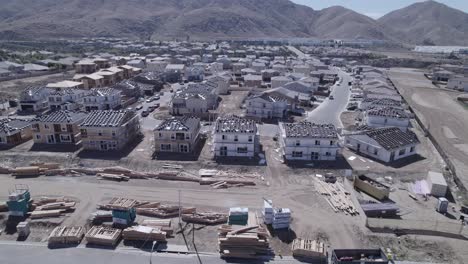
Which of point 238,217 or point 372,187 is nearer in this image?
point 238,217

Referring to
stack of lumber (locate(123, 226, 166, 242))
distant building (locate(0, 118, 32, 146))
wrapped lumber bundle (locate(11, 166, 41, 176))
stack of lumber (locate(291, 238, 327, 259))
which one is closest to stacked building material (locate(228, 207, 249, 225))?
stack of lumber (locate(291, 238, 327, 259))

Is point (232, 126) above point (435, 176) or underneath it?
above

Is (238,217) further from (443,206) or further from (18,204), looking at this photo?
(443,206)

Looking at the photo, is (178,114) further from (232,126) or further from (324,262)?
(324,262)

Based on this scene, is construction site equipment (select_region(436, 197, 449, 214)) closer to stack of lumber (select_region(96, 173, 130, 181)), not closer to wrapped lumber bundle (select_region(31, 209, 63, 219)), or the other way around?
stack of lumber (select_region(96, 173, 130, 181))

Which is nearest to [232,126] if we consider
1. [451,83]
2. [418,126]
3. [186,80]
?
[418,126]

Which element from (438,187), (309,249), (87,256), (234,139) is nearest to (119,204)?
(87,256)
